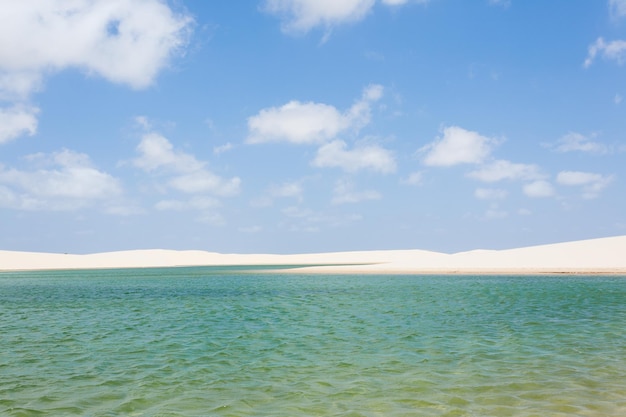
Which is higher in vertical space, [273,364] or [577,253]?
[577,253]

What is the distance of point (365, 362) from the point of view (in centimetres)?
1595

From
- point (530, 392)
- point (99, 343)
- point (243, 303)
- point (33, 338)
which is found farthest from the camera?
point (243, 303)

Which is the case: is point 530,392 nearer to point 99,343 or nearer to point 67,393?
point 67,393

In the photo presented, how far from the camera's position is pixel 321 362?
16.1 meters

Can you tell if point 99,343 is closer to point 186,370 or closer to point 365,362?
point 186,370

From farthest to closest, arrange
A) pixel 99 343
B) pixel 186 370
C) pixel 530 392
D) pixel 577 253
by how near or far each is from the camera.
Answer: pixel 577 253
pixel 99 343
pixel 186 370
pixel 530 392

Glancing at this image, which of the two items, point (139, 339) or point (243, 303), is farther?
point (243, 303)

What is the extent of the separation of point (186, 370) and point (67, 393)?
326cm

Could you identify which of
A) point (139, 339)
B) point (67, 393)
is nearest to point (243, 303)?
point (139, 339)

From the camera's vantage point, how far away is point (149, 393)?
12.9 m

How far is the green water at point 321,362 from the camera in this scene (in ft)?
38.6

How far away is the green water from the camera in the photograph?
11.8 metres

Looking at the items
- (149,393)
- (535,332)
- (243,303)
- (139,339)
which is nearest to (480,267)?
(243,303)

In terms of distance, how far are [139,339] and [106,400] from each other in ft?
29.1
